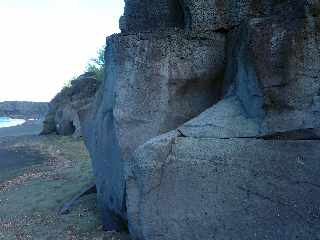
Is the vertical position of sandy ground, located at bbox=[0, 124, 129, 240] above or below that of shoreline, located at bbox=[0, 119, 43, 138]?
above

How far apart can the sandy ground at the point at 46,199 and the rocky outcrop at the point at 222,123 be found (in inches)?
53.0

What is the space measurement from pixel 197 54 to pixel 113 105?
1.47 meters

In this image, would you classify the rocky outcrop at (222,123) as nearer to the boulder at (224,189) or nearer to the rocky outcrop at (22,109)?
the boulder at (224,189)

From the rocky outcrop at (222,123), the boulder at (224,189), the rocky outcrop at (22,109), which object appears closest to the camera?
the boulder at (224,189)

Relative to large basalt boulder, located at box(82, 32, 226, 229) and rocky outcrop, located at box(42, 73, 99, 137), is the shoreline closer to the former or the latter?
rocky outcrop, located at box(42, 73, 99, 137)

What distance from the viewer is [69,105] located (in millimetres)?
29859

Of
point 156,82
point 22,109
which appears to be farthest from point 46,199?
point 22,109

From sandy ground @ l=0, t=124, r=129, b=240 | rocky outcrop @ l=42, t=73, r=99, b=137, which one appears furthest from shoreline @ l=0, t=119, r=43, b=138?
sandy ground @ l=0, t=124, r=129, b=240

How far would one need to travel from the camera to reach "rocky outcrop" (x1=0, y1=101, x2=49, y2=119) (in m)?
81.6

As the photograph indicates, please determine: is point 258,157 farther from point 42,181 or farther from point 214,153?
point 42,181

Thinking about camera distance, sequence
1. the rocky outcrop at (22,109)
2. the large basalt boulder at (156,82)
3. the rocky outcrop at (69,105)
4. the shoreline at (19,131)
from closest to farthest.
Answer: the large basalt boulder at (156,82), the rocky outcrop at (69,105), the shoreline at (19,131), the rocky outcrop at (22,109)

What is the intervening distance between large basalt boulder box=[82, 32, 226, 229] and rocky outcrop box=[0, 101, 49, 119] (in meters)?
75.3

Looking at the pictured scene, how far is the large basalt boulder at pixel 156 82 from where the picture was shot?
6863 mm

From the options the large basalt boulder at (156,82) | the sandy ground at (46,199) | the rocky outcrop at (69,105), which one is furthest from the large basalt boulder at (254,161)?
the rocky outcrop at (69,105)
